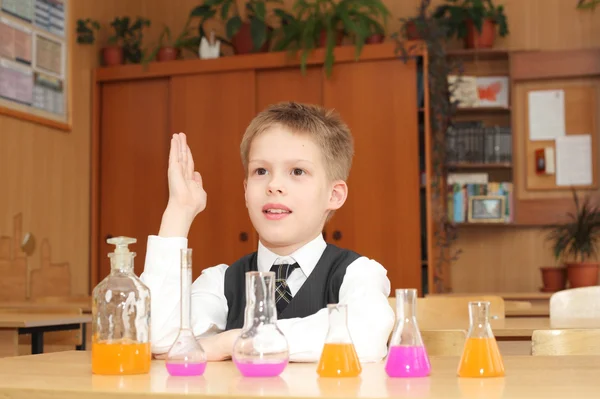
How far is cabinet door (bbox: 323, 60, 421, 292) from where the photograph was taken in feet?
18.0

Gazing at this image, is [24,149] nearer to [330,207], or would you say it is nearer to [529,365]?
[330,207]

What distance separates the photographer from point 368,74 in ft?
18.4

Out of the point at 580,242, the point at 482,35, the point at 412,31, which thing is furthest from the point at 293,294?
A: the point at 482,35

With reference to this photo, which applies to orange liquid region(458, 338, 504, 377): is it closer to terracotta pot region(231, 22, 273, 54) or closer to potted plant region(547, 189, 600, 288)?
potted plant region(547, 189, 600, 288)

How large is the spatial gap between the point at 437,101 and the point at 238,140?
1.33 m

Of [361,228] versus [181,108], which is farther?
[181,108]

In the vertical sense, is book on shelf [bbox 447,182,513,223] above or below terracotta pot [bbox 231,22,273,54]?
below

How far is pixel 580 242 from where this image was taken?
17.8ft

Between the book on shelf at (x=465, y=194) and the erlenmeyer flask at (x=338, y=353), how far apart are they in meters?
4.69

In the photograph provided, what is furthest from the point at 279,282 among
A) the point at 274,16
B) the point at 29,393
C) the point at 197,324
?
the point at 274,16

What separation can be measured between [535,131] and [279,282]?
4631 mm

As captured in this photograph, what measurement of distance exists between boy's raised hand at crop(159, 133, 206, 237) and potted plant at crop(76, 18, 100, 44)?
459 centimetres

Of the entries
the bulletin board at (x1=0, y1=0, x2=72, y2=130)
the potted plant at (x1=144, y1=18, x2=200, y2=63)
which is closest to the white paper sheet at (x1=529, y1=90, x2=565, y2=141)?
the potted plant at (x1=144, y1=18, x2=200, y2=63)

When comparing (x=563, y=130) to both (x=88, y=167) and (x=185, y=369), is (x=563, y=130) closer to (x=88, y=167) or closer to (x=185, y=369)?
(x=88, y=167)
